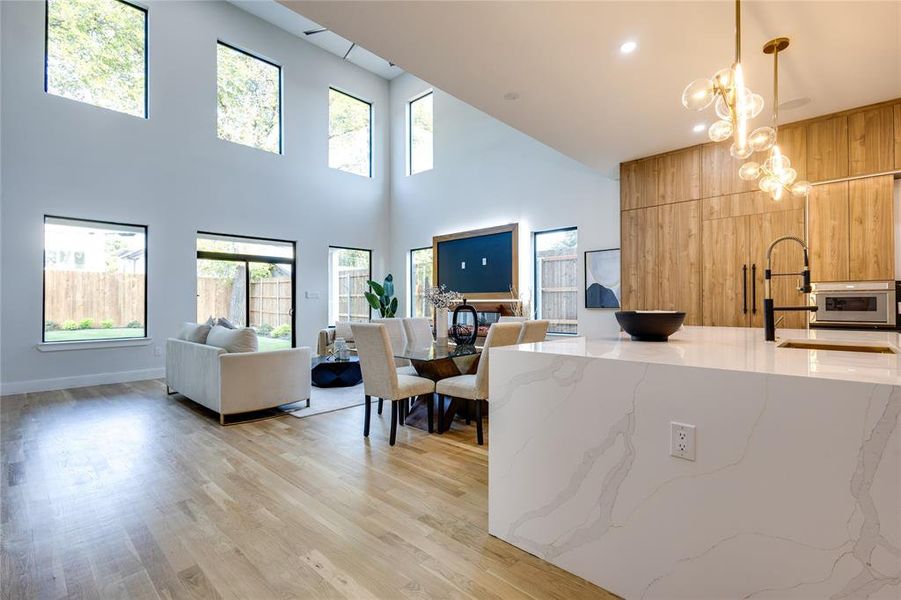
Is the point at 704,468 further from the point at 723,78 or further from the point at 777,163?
the point at 777,163

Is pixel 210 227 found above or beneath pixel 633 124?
beneath

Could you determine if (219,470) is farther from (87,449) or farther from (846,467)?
(846,467)

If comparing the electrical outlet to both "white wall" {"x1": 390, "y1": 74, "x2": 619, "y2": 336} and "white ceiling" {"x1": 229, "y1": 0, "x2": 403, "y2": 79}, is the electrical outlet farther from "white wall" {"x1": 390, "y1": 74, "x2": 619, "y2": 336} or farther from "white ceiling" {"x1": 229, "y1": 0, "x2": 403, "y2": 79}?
"white ceiling" {"x1": 229, "y1": 0, "x2": 403, "y2": 79}

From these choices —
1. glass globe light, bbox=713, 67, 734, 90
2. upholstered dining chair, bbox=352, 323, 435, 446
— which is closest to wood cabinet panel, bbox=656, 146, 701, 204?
glass globe light, bbox=713, 67, 734, 90

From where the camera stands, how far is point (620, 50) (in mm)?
2676

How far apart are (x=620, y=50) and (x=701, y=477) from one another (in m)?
2.58

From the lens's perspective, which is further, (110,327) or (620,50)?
(110,327)

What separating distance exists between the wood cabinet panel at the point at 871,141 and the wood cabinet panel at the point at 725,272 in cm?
86

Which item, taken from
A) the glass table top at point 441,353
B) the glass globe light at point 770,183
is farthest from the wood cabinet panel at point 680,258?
the glass table top at point 441,353

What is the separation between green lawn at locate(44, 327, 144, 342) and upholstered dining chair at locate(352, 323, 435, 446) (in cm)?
433

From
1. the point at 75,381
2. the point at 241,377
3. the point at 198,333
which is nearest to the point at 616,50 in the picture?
the point at 241,377

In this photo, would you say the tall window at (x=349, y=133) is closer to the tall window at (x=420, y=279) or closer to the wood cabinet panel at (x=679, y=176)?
the tall window at (x=420, y=279)

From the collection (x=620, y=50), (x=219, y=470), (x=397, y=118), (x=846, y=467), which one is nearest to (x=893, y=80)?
→ (x=620, y=50)

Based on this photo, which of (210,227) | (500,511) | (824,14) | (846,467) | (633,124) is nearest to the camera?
(846,467)
